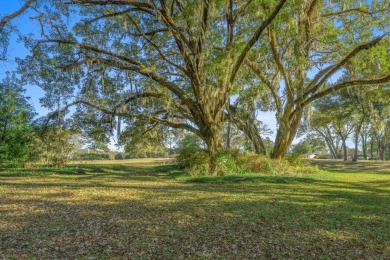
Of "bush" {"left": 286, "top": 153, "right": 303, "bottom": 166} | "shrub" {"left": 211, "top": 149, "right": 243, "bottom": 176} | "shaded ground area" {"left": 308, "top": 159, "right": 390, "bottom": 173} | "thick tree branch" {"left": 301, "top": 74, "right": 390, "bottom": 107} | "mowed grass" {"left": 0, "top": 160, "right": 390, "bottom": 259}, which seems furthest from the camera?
"shaded ground area" {"left": 308, "top": 159, "right": 390, "bottom": 173}

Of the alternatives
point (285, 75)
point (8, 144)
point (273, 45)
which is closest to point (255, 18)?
point (273, 45)

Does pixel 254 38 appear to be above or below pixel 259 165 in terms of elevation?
above

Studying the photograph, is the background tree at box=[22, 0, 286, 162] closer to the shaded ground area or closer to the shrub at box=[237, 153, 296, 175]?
the shrub at box=[237, 153, 296, 175]

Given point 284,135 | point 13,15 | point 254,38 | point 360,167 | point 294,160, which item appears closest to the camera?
point 13,15

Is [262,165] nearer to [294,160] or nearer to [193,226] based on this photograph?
[294,160]

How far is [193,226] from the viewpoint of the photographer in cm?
484

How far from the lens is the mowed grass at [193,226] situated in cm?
371

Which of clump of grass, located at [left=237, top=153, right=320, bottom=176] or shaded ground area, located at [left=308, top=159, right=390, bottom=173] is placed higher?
clump of grass, located at [left=237, top=153, right=320, bottom=176]

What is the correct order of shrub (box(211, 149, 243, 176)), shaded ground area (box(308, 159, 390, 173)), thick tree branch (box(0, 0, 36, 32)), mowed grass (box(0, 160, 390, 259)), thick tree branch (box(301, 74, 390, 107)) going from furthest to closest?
shaded ground area (box(308, 159, 390, 173))
shrub (box(211, 149, 243, 176))
thick tree branch (box(301, 74, 390, 107))
thick tree branch (box(0, 0, 36, 32))
mowed grass (box(0, 160, 390, 259))

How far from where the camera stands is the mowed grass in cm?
371

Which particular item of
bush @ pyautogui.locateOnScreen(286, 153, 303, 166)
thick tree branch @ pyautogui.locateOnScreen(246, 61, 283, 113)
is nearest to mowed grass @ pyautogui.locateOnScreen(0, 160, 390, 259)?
bush @ pyautogui.locateOnScreen(286, 153, 303, 166)

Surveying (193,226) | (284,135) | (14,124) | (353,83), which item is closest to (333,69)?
(353,83)

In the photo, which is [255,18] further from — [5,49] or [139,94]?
[5,49]

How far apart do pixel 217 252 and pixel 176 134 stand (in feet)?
52.0
